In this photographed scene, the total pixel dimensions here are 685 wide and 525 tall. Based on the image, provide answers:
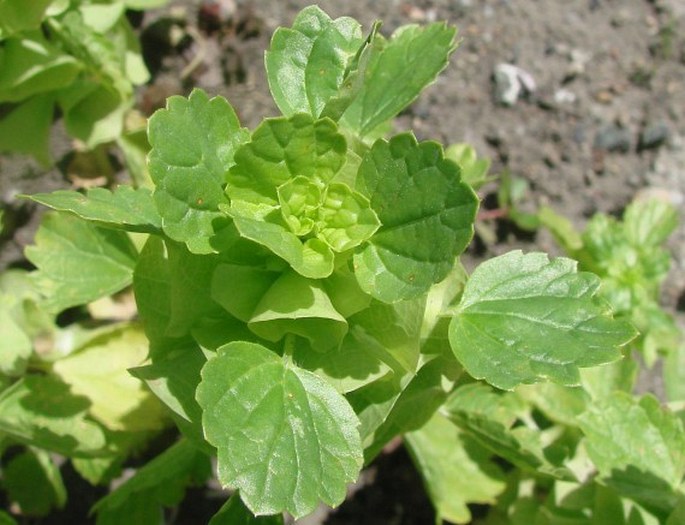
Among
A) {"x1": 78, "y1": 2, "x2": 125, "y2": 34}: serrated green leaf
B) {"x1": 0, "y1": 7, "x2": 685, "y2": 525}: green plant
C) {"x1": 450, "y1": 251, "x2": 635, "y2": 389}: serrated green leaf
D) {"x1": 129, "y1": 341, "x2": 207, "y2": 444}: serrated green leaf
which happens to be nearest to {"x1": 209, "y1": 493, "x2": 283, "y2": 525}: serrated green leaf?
{"x1": 0, "y1": 7, "x2": 685, "y2": 525}: green plant

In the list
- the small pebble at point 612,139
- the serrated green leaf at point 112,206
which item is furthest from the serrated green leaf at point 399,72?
the small pebble at point 612,139

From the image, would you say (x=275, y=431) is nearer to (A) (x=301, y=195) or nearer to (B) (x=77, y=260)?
(A) (x=301, y=195)

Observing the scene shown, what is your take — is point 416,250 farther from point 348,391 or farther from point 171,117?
point 171,117

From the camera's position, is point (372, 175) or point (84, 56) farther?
point (84, 56)

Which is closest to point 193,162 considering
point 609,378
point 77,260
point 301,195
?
point 301,195

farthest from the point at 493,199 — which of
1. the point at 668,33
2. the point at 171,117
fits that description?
the point at 171,117

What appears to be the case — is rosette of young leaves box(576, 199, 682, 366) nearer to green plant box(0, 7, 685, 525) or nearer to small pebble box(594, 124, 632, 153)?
small pebble box(594, 124, 632, 153)

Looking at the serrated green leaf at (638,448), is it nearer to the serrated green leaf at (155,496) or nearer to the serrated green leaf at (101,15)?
the serrated green leaf at (155,496)
